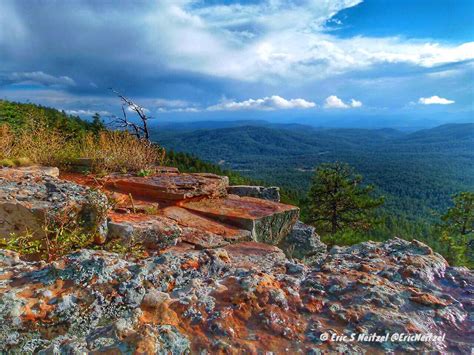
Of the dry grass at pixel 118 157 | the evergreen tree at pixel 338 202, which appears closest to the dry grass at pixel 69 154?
the dry grass at pixel 118 157

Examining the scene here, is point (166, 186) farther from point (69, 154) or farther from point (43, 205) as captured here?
point (69, 154)

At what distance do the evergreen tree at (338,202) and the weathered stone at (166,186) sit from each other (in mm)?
14550

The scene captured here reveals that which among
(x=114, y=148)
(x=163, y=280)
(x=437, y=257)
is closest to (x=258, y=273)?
(x=163, y=280)

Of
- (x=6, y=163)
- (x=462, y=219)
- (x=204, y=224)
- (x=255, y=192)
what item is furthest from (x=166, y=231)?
(x=462, y=219)

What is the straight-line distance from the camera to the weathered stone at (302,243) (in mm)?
8300

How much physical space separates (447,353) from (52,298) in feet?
8.43

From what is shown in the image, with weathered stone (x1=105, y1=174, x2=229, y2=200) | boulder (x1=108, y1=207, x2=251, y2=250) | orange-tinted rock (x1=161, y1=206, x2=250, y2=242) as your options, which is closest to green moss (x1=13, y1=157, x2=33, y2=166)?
weathered stone (x1=105, y1=174, x2=229, y2=200)

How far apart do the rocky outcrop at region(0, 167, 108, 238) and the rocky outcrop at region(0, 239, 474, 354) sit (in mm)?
1795

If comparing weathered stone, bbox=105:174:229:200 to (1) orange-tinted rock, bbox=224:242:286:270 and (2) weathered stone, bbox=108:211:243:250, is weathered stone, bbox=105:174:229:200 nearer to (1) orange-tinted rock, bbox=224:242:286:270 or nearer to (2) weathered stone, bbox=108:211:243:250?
(2) weathered stone, bbox=108:211:243:250

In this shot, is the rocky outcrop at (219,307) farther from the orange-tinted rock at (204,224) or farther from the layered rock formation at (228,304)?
the orange-tinted rock at (204,224)

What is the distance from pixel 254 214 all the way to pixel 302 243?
2.36 m

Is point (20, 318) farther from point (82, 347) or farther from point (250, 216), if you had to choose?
point (250, 216)

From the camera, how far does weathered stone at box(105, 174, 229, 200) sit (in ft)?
25.4

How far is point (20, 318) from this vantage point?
217 cm
